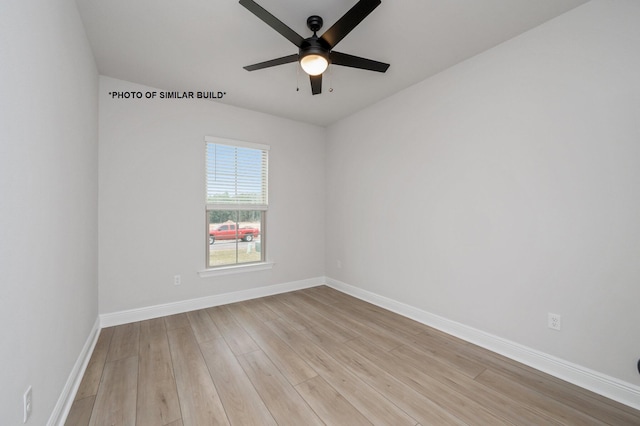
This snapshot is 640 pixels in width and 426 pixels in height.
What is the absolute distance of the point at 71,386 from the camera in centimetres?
175

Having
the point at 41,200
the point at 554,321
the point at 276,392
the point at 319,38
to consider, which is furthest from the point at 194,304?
the point at 554,321

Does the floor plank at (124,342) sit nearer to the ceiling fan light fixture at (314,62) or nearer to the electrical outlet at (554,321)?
the ceiling fan light fixture at (314,62)

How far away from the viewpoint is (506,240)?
232 centimetres

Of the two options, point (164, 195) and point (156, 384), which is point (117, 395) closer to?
point (156, 384)

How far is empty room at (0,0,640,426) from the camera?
5.06 ft

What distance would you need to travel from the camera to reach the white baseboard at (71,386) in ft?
4.88

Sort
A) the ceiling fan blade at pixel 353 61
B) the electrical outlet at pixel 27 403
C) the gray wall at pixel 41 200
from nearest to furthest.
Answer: the gray wall at pixel 41 200, the electrical outlet at pixel 27 403, the ceiling fan blade at pixel 353 61

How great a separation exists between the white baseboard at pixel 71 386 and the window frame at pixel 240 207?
4.23ft

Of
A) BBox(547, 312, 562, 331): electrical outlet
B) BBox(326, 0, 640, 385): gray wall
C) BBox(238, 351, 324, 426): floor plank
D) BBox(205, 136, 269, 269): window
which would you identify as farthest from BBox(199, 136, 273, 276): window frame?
BBox(547, 312, 562, 331): electrical outlet

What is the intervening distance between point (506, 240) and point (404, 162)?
141cm

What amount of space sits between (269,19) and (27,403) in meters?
2.31

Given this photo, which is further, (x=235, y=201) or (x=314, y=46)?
(x=235, y=201)

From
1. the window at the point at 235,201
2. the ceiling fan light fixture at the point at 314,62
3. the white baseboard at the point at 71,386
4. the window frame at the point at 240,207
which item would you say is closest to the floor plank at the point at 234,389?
the white baseboard at the point at 71,386

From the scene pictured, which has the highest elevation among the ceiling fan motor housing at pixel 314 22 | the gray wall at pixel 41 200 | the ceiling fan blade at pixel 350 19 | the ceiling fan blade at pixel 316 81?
the ceiling fan motor housing at pixel 314 22
